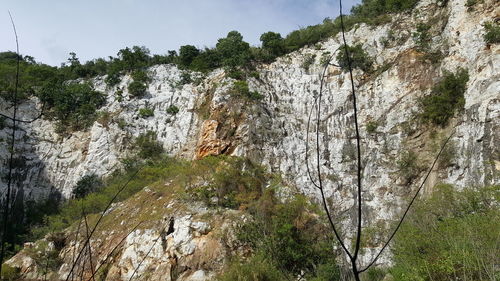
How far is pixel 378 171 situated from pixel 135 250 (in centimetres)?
1339

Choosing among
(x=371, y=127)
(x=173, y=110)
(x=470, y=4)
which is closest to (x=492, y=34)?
(x=470, y=4)

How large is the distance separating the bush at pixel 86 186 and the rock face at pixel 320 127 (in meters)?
0.84

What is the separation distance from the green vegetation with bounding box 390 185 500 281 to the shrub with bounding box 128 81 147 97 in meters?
23.5

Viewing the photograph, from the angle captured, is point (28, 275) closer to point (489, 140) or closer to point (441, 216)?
point (441, 216)

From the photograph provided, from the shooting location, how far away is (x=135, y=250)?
18.1 m

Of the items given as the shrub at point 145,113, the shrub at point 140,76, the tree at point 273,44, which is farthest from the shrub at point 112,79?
the tree at point 273,44

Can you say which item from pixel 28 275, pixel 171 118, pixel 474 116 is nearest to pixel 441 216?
pixel 474 116

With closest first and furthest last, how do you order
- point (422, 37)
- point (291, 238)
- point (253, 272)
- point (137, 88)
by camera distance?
point (253, 272) → point (291, 238) → point (422, 37) → point (137, 88)

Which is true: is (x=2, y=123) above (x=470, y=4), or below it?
below

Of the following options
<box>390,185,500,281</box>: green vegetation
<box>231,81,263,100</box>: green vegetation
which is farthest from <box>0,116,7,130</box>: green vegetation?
<box>390,185,500,281</box>: green vegetation

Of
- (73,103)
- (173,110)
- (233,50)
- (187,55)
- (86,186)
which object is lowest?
Answer: (86,186)

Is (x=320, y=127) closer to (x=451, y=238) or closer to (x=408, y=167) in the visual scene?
(x=408, y=167)

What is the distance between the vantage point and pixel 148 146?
30.1 metres

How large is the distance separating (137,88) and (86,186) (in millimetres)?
9282
